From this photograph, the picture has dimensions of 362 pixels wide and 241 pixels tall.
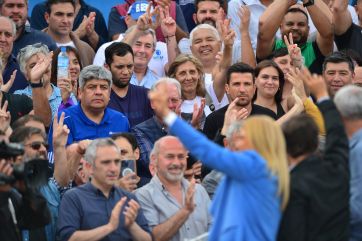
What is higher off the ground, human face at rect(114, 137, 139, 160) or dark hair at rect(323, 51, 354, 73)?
dark hair at rect(323, 51, 354, 73)

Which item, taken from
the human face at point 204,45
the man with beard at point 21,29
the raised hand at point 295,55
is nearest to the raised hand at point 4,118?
the man with beard at point 21,29

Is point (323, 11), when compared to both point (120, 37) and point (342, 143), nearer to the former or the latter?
point (120, 37)

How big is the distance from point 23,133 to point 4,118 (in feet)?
2.10

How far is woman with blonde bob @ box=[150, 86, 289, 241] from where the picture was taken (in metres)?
9.04

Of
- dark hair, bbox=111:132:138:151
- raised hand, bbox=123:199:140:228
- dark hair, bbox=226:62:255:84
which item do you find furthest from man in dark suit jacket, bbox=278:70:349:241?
dark hair, bbox=226:62:255:84

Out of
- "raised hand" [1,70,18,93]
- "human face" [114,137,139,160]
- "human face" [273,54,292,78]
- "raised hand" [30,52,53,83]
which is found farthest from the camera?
"human face" [273,54,292,78]

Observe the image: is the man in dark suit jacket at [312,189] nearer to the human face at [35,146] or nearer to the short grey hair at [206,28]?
the human face at [35,146]

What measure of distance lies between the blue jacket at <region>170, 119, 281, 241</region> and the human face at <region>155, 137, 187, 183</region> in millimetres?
2030

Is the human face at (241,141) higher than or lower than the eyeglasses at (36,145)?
higher

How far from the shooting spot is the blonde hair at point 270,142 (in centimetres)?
917

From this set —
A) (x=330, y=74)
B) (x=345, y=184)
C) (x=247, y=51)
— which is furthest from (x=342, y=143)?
(x=247, y=51)

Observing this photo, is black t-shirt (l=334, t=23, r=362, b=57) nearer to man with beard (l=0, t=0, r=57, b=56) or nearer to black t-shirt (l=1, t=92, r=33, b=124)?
man with beard (l=0, t=0, r=57, b=56)

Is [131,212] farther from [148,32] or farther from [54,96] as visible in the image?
[148,32]

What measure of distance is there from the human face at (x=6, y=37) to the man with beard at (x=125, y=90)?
108cm
